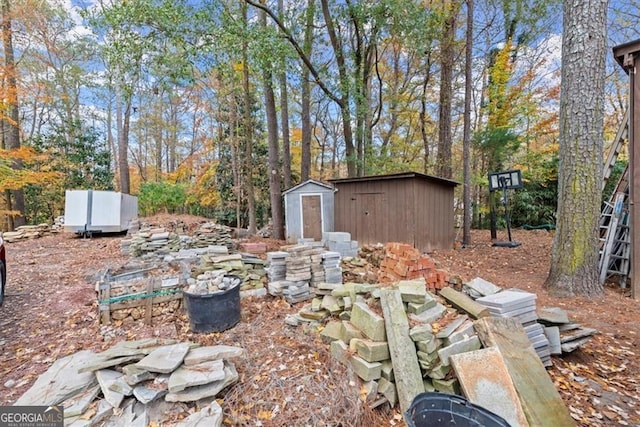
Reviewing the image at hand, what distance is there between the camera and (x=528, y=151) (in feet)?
38.4

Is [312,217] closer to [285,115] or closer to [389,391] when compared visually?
[285,115]

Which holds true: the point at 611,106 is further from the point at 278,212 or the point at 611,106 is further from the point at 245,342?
the point at 245,342

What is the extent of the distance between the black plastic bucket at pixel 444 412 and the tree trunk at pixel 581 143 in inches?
147

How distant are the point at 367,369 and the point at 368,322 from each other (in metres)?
0.39

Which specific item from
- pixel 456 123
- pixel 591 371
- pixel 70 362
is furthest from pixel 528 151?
pixel 70 362

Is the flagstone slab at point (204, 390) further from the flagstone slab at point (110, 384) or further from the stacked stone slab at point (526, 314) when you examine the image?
the stacked stone slab at point (526, 314)

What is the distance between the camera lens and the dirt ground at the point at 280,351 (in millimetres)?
2121

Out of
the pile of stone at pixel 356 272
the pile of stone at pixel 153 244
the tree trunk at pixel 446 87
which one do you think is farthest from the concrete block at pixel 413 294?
the tree trunk at pixel 446 87

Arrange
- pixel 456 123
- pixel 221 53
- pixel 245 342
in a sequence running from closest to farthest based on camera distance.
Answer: pixel 245 342 < pixel 221 53 < pixel 456 123

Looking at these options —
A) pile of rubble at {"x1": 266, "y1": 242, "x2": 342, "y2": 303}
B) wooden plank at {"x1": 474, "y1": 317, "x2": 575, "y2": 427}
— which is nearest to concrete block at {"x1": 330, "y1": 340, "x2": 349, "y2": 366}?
wooden plank at {"x1": 474, "y1": 317, "x2": 575, "y2": 427}

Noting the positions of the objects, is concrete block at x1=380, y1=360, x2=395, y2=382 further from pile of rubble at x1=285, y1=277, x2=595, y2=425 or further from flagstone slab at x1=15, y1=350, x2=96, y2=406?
flagstone slab at x1=15, y1=350, x2=96, y2=406

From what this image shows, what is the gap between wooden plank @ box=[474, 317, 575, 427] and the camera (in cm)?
189

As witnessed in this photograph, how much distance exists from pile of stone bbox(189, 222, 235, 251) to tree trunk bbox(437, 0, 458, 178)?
708 cm

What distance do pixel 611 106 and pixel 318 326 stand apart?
15951mm
